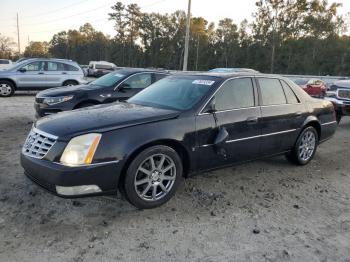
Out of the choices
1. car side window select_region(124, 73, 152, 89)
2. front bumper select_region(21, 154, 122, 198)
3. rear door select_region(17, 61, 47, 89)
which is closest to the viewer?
front bumper select_region(21, 154, 122, 198)

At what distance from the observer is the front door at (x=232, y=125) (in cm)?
436

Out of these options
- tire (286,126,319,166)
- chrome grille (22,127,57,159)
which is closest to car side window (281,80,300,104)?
tire (286,126,319,166)

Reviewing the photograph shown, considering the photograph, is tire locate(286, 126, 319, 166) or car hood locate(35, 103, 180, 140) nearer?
car hood locate(35, 103, 180, 140)

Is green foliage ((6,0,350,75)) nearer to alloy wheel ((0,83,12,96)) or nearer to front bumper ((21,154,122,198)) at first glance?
alloy wheel ((0,83,12,96))

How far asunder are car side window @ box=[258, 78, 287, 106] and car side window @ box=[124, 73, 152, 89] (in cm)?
384

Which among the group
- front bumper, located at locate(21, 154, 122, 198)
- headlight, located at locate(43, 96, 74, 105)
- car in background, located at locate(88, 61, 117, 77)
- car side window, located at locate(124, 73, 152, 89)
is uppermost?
car side window, located at locate(124, 73, 152, 89)

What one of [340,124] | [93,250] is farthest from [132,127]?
[340,124]

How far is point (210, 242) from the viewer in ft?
11.1

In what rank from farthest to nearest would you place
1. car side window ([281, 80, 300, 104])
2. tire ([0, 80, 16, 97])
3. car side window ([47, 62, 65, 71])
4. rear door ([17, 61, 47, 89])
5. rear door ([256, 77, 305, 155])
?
1. car side window ([47, 62, 65, 71])
2. rear door ([17, 61, 47, 89])
3. tire ([0, 80, 16, 97])
4. car side window ([281, 80, 300, 104])
5. rear door ([256, 77, 305, 155])

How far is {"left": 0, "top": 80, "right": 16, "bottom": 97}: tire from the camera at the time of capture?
14.0 metres

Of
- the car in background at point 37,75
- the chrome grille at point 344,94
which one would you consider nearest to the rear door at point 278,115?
the chrome grille at point 344,94

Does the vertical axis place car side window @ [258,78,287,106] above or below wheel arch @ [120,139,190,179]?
above

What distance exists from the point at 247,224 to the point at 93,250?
1.63 m

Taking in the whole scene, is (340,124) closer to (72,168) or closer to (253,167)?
(253,167)
